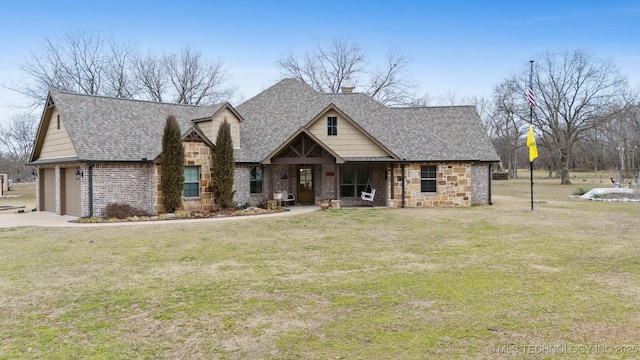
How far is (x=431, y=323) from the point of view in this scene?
224 inches

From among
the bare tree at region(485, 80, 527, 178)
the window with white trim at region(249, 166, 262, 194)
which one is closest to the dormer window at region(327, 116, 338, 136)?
the window with white trim at region(249, 166, 262, 194)

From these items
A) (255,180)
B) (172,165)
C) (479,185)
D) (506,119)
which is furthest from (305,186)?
(506,119)

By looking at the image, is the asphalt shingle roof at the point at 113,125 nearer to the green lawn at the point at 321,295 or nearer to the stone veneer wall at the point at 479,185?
the green lawn at the point at 321,295

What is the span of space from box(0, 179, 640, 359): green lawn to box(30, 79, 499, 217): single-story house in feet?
20.4

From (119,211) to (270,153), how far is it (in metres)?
6.90

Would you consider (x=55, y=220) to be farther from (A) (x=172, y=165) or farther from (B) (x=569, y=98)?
(B) (x=569, y=98)

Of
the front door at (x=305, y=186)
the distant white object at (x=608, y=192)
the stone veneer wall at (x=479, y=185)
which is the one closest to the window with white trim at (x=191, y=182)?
the front door at (x=305, y=186)

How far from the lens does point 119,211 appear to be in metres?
18.1

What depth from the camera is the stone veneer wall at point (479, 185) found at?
80.0 feet

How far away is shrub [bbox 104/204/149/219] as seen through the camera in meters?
18.0

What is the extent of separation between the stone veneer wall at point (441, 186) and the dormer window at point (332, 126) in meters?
3.41

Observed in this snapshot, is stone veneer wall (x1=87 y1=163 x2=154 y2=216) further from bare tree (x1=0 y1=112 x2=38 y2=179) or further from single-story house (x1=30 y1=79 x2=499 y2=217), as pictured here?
bare tree (x1=0 y1=112 x2=38 y2=179)

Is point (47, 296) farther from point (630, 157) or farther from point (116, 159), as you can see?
point (630, 157)

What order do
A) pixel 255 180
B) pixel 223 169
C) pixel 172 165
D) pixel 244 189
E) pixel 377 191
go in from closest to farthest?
pixel 172 165 → pixel 223 169 → pixel 244 189 → pixel 255 180 → pixel 377 191
